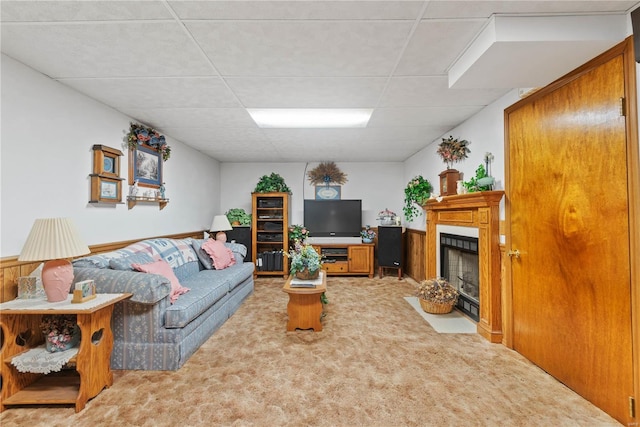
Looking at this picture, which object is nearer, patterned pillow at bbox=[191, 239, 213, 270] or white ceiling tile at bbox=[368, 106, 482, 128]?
white ceiling tile at bbox=[368, 106, 482, 128]

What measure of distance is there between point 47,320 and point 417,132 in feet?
13.6

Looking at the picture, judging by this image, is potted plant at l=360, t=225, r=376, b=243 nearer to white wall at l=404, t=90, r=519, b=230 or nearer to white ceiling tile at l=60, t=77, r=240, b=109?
white wall at l=404, t=90, r=519, b=230

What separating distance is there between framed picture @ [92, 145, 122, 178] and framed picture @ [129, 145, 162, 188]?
25 cm

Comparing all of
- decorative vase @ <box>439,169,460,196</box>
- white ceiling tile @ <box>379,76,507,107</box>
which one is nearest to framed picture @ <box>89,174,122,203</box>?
white ceiling tile @ <box>379,76,507,107</box>

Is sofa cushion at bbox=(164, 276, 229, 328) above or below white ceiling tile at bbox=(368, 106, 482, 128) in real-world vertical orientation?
below

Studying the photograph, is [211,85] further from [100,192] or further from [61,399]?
[61,399]

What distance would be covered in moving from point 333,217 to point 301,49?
3979 millimetres

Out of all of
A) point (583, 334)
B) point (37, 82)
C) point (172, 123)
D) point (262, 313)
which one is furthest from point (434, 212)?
point (37, 82)

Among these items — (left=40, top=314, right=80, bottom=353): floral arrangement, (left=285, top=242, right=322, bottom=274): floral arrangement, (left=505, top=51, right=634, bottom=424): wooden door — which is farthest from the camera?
(left=285, top=242, right=322, bottom=274): floral arrangement

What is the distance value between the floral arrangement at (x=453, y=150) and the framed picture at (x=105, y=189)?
3.77m

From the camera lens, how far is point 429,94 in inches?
105

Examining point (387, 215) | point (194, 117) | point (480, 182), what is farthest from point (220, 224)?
point (480, 182)

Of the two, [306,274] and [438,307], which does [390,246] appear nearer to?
[438,307]

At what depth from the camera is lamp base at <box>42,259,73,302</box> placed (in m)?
1.90
